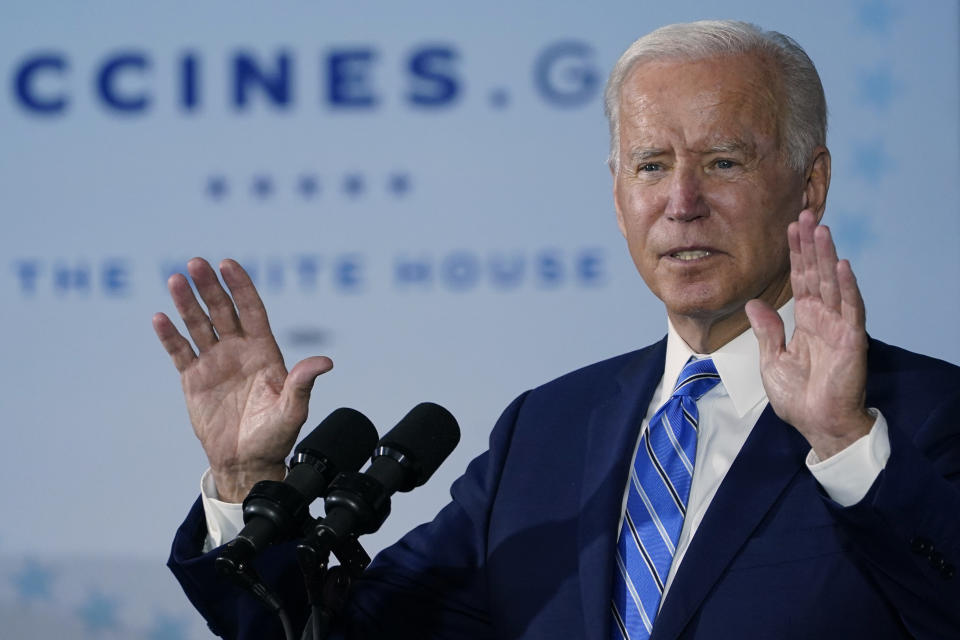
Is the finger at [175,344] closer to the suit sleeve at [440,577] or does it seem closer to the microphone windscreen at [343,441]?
the microphone windscreen at [343,441]

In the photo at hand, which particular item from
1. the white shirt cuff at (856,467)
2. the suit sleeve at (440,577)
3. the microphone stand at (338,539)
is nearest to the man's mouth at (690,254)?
the suit sleeve at (440,577)

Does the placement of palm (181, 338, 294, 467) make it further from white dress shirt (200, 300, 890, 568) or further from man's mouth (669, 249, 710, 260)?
man's mouth (669, 249, 710, 260)

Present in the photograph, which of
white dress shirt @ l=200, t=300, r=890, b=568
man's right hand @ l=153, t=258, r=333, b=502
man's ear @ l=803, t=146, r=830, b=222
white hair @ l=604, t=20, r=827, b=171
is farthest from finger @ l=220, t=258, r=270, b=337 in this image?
man's ear @ l=803, t=146, r=830, b=222

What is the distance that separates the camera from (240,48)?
3.25m

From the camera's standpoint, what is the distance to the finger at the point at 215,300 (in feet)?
5.99

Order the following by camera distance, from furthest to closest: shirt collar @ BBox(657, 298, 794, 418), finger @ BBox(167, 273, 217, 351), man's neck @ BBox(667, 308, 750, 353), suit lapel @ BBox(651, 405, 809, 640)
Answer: man's neck @ BBox(667, 308, 750, 353)
shirt collar @ BBox(657, 298, 794, 418)
finger @ BBox(167, 273, 217, 351)
suit lapel @ BBox(651, 405, 809, 640)

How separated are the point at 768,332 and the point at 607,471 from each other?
423mm

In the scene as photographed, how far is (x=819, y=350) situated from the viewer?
63.0 inches

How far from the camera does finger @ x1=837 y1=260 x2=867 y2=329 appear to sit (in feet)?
5.13

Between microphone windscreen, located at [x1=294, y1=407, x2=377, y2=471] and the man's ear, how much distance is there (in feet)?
3.04

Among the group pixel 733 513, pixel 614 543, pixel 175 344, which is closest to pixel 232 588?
pixel 175 344

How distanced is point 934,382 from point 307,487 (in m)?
0.95

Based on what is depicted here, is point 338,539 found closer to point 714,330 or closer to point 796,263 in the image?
point 796,263

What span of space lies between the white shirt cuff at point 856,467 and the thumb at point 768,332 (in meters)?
0.17
